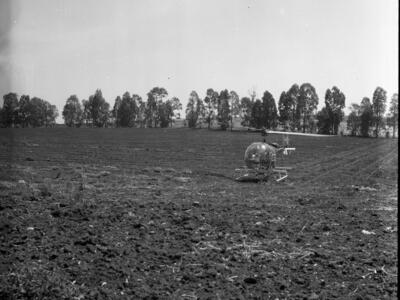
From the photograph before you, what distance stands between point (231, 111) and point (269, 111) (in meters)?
17.3

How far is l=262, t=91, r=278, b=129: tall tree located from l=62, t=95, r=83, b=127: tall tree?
7503cm

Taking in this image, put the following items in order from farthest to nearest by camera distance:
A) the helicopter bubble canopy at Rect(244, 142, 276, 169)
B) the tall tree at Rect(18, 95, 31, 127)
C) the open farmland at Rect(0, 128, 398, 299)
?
the tall tree at Rect(18, 95, 31, 127) < the helicopter bubble canopy at Rect(244, 142, 276, 169) < the open farmland at Rect(0, 128, 398, 299)

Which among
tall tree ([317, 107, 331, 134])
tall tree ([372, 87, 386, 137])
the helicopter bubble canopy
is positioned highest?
tall tree ([372, 87, 386, 137])

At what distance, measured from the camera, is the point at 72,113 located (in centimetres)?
14525

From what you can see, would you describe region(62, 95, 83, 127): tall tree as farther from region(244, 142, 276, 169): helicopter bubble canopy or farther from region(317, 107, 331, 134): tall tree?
region(244, 142, 276, 169): helicopter bubble canopy

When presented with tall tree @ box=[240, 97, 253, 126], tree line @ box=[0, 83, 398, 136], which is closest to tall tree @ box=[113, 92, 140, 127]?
tree line @ box=[0, 83, 398, 136]

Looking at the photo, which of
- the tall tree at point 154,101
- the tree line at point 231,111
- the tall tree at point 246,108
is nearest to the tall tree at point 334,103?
the tree line at point 231,111

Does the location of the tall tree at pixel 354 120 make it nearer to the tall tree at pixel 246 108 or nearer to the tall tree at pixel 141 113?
the tall tree at pixel 246 108

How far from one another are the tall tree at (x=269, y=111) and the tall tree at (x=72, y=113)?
75025mm

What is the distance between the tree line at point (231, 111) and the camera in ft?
324

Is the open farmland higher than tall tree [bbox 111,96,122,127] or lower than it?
lower

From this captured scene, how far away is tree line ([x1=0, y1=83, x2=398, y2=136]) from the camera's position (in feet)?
324

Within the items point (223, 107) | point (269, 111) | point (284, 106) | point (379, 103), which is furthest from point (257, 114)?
point (379, 103)

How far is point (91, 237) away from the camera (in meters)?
7.56
